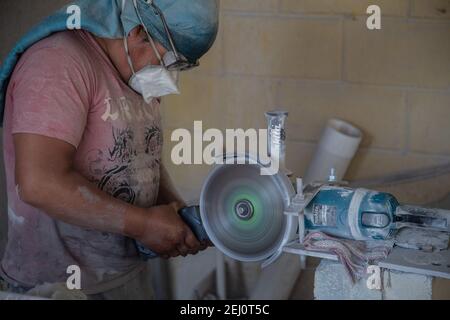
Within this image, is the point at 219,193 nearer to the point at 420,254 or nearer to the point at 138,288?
the point at 420,254

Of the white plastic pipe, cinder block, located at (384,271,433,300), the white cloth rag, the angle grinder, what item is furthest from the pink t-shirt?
the white plastic pipe

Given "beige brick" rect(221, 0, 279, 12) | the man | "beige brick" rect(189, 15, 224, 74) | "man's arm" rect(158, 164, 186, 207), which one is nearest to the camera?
the man

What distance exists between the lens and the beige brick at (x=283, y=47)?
3152 millimetres

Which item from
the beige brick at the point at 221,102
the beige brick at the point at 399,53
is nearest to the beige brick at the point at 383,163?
the beige brick at the point at 399,53

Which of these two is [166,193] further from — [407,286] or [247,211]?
[407,286]

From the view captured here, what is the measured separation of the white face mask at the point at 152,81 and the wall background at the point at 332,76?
1135 millimetres

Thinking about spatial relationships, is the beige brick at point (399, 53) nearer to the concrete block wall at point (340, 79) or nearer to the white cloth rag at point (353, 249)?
the concrete block wall at point (340, 79)

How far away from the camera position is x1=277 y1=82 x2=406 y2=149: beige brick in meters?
3.11

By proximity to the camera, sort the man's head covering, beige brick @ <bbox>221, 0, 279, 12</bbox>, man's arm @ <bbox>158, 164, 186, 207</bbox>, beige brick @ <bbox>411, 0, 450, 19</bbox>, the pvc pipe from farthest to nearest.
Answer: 1. the pvc pipe
2. beige brick @ <bbox>221, 0, 279, 12</bbox>
3. beige brick @ <bbox>411, 0, 450, 19</bbox>
4. man's arm @ <bbox>158, 164, 186, 207</bbox>
5. the man's head covering

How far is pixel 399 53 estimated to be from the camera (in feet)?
9.96

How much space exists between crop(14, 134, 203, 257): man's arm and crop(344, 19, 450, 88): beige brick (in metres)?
1.28

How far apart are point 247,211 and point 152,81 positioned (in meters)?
0.55

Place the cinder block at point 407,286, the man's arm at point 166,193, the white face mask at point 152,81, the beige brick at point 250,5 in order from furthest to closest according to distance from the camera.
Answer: the beige brick at point 250,5, the man's arm at point 166,193, the white face mask at point 152,81, the cinder block at point 407,286

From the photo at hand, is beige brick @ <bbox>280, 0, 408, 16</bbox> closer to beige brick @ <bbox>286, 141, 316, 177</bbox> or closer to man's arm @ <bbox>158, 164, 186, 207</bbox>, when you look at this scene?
beige brick @ <bbox>286, 141, 316, 177</bbox>
